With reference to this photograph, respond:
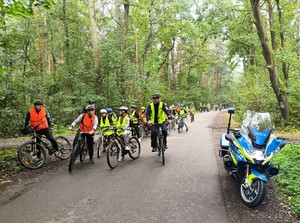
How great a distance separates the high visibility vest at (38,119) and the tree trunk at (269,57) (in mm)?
11477

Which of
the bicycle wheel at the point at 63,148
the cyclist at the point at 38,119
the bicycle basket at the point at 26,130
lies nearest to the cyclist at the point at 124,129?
the bicycle wheel at the point at 63,148

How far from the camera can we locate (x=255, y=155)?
494 centimetres

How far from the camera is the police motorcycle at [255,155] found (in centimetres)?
486

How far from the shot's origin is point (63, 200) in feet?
17.7

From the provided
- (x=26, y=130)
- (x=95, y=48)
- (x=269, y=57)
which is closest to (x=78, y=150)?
(x=26, y=130)

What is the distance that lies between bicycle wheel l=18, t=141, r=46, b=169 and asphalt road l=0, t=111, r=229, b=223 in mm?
850

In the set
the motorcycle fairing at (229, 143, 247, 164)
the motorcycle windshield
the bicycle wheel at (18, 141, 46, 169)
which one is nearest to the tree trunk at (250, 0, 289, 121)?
the motorcycle windshield

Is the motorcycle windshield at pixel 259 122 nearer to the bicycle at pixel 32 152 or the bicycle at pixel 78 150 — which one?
the bicycle at pixel 78 150

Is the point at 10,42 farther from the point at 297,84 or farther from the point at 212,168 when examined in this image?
the point at 297,84

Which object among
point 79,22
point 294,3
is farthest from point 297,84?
point 79,22

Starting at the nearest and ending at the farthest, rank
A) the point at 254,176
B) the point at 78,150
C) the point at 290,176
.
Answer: the point at 254,176
the point at 290,176
the point at 78,150

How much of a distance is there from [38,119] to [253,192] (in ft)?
21.3

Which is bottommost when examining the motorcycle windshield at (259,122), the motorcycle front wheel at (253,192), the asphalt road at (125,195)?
the asphalt road at (125,195)

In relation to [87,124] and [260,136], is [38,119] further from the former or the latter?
[260,136]
